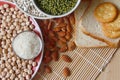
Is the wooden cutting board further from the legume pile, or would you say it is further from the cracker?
the legume pile

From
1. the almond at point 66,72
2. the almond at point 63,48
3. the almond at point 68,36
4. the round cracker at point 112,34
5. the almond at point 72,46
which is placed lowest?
the almond at point 66,72


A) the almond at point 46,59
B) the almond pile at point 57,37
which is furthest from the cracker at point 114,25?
the almond at point 46,59

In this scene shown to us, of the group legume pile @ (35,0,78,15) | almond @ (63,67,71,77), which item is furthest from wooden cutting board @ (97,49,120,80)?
legume pile @ (35,0,78,15)

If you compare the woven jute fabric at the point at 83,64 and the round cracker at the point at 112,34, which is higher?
the round cracker at the point at 112,34

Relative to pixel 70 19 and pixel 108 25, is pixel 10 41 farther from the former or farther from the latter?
pixel 108 25

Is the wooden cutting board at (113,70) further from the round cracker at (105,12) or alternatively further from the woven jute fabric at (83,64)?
the round cracker at (105,12)

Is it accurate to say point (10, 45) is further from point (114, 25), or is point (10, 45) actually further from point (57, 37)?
point (114, 25)

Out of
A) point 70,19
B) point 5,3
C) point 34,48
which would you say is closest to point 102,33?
point 70,19
